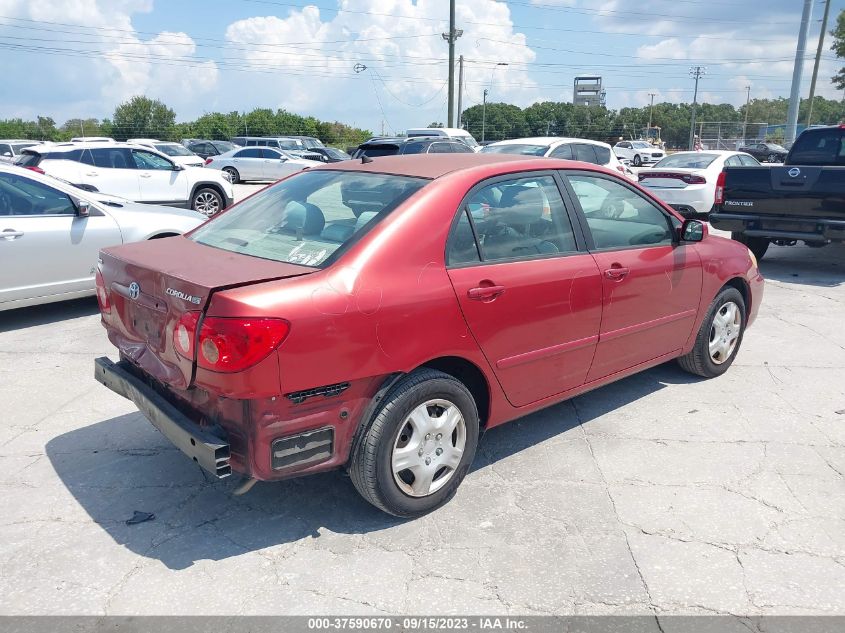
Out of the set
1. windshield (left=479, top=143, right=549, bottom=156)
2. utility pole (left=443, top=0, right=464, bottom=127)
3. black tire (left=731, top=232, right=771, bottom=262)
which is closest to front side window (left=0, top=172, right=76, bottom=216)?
windshield (left=479, top=143, right=549, bottom=156)

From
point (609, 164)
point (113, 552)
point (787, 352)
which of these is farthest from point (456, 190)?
point (609, 164)

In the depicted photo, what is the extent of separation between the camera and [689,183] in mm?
13234

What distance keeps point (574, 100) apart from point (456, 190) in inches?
3573

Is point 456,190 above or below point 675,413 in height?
above

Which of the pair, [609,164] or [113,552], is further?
[609,164]

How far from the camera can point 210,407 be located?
302 centimetres

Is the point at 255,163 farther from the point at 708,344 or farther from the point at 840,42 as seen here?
the point at 840,42

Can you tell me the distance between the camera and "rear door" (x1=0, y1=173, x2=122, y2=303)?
638 centimetres

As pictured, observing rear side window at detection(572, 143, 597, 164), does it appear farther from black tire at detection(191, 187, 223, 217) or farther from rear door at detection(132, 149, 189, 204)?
rear door at detection(132, 149, 189, 204)

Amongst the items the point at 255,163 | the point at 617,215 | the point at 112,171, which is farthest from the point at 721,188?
the point at 255,163

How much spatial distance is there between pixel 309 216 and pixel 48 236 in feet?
13.6

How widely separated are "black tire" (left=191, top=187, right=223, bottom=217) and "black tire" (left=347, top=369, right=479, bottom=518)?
12.4 m

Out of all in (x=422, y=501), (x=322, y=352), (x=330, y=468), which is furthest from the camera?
(x=422, y=501)

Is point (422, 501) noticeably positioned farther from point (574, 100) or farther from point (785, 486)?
point (574, 100)
